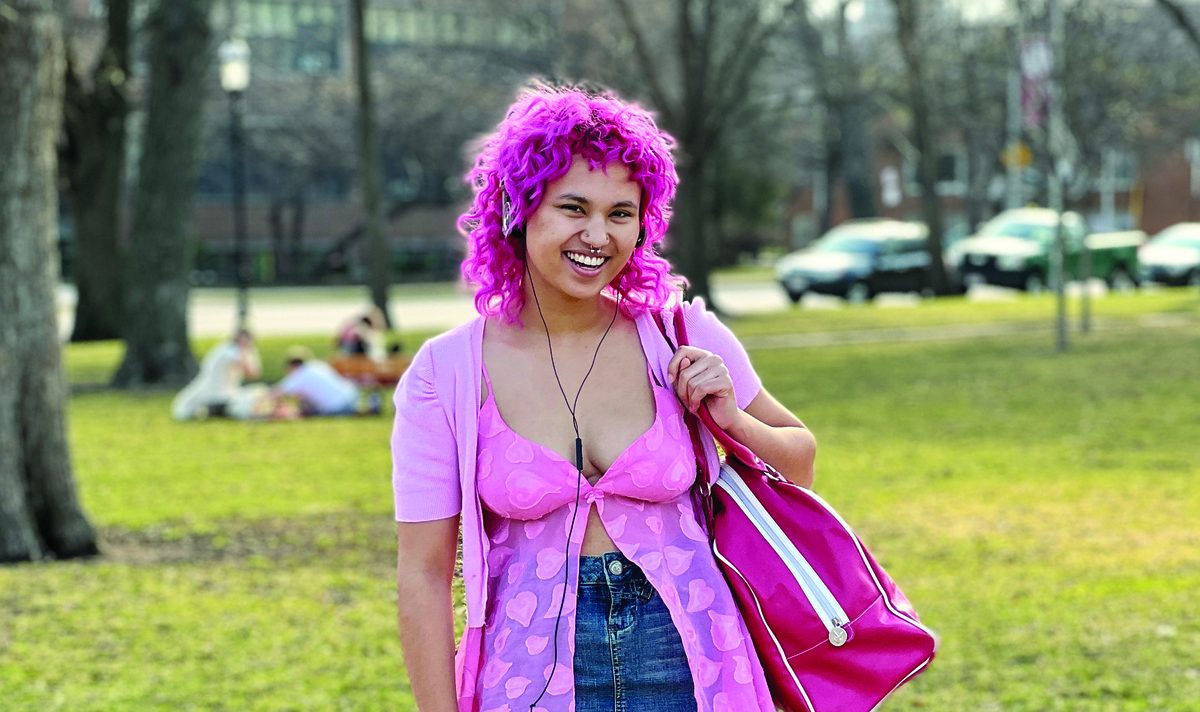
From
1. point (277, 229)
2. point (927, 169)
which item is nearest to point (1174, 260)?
point (927, 169)

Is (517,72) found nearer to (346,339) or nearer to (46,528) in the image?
(346,339)

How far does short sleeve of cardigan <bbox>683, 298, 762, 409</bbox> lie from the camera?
2865mm

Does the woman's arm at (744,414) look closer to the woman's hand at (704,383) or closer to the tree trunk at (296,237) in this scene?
the woman's hand at (704,383)

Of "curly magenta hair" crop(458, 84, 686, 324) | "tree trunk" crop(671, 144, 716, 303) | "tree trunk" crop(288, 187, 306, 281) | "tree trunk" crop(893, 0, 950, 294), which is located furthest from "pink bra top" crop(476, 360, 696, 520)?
"tree trunk" crop(288, 187, 306, 281)

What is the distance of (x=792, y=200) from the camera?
77.0 meters

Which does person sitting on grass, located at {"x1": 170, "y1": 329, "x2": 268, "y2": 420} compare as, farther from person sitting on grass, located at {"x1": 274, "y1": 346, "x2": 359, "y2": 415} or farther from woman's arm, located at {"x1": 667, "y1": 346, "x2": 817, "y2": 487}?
woman's arm, located at {"x1": 667, "y1": 346, "x2": 817, "y2": 487}

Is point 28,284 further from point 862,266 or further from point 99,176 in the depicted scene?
point 862,266

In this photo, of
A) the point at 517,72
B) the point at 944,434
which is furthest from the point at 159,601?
the point at 517,72

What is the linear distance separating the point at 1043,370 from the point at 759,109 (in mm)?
19935

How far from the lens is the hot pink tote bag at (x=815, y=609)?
2.71m

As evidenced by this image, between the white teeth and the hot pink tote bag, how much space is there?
0.30m

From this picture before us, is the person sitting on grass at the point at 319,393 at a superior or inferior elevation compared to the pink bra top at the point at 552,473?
inferior

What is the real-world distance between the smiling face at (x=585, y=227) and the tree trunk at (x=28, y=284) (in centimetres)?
643

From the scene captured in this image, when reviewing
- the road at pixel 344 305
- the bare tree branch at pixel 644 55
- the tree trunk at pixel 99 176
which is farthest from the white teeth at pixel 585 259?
the bare tree branch at pixel 644 55
